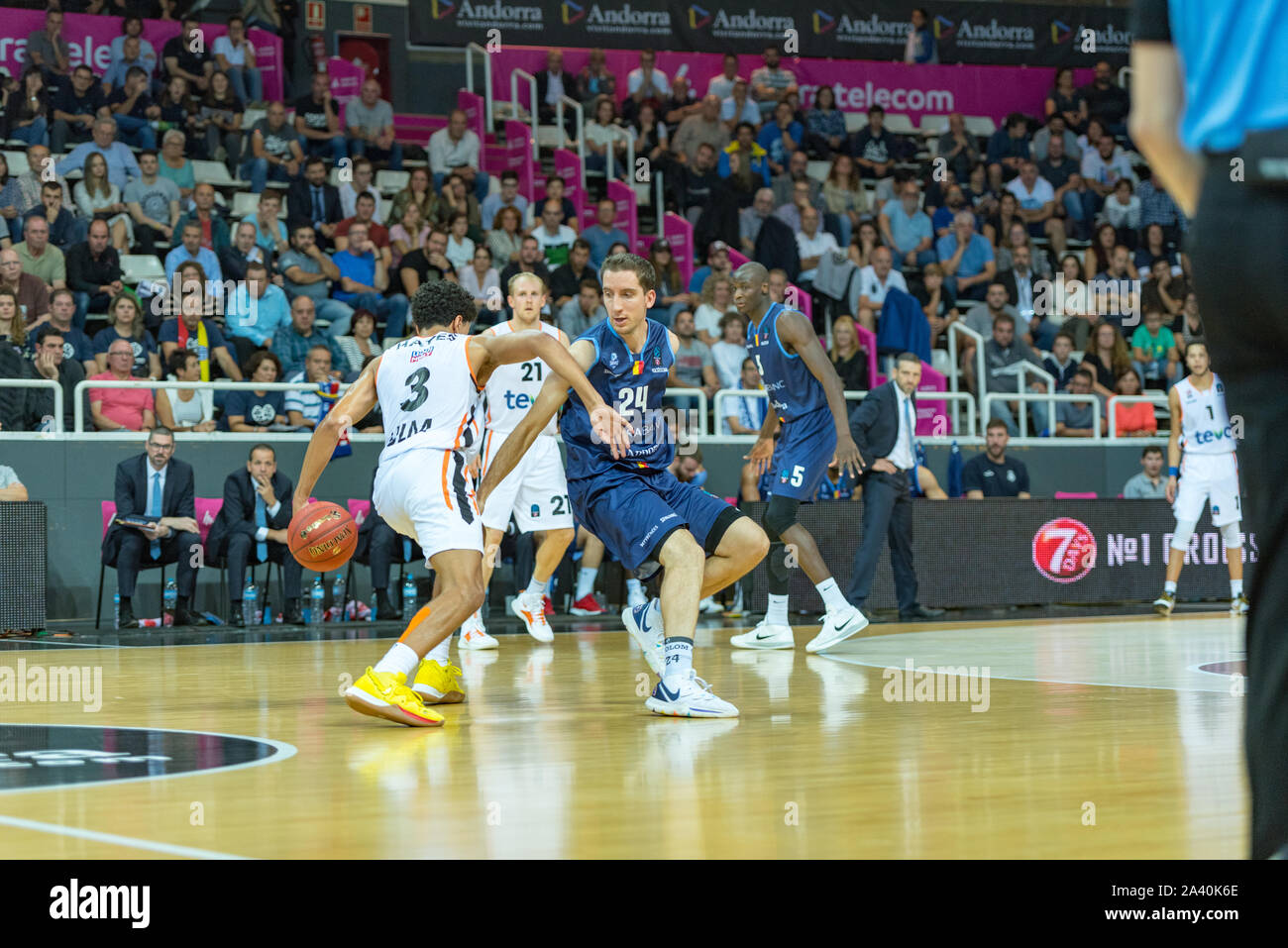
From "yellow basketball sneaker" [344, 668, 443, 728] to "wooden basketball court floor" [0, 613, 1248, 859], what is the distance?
0.08 m

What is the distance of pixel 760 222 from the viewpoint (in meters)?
20.0

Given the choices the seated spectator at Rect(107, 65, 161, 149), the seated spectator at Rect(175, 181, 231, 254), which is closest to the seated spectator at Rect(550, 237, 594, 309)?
the seated spectator at Rect(175, 181, 231, 254)

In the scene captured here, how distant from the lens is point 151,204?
17062 mm

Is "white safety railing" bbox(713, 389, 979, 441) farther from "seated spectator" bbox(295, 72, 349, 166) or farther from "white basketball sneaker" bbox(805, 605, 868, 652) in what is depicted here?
"seated spectator" bbox(295, 72, 349, 166)

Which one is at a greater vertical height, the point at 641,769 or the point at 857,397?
the point at 857,397

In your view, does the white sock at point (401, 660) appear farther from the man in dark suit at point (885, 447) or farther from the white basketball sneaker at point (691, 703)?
the man in dark suit at point (885, 447)

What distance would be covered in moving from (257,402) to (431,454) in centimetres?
856

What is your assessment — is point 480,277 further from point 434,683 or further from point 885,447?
point 434,683

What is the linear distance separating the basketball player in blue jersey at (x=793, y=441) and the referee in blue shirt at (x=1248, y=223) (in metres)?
7.52

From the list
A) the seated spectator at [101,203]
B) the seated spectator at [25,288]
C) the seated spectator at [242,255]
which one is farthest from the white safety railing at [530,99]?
the seated spectator at [25,288]

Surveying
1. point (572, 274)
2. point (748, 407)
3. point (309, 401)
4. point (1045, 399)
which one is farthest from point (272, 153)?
point (1045, 399)

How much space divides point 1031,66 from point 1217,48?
945 inches

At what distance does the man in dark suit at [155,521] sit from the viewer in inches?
530

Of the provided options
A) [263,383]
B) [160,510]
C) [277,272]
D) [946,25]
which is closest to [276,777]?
[160,510]
